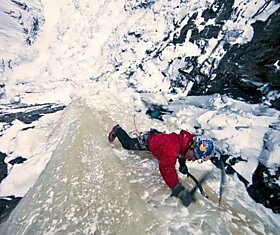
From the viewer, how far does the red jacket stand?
4.36 metres

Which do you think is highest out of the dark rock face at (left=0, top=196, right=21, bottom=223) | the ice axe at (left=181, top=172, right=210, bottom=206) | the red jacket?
the red jacket

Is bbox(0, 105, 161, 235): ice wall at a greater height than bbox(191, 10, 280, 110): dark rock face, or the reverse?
bbox(191, 10, 280, 110): dark rock face

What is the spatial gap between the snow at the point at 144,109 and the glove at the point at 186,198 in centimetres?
12

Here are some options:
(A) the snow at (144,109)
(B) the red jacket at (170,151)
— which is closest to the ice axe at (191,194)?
(A) the snow at (144,109)

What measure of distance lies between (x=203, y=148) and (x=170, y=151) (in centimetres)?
48

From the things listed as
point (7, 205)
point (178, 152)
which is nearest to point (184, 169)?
point (178, 152)

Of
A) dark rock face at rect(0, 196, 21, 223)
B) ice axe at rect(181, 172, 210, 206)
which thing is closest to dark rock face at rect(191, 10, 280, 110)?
ice axe at rect(181, 172, 210, 206)

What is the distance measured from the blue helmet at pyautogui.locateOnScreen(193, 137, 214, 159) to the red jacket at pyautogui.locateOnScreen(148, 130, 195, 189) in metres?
0.18

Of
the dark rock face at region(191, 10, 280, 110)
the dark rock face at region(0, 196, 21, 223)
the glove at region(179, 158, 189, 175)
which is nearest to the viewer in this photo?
the glove at region(179, 158, 189, 175)

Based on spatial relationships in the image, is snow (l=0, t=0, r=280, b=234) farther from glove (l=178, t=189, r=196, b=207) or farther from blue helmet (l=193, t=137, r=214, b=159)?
blue helmet (l=193, t=137, r=214, b=159)

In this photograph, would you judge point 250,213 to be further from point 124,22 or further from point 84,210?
point 124,22

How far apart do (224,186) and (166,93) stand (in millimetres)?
6699

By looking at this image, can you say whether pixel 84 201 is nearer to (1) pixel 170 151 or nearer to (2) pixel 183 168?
(1) pixel 170 151

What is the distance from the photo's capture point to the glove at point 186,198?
13.9 feet
